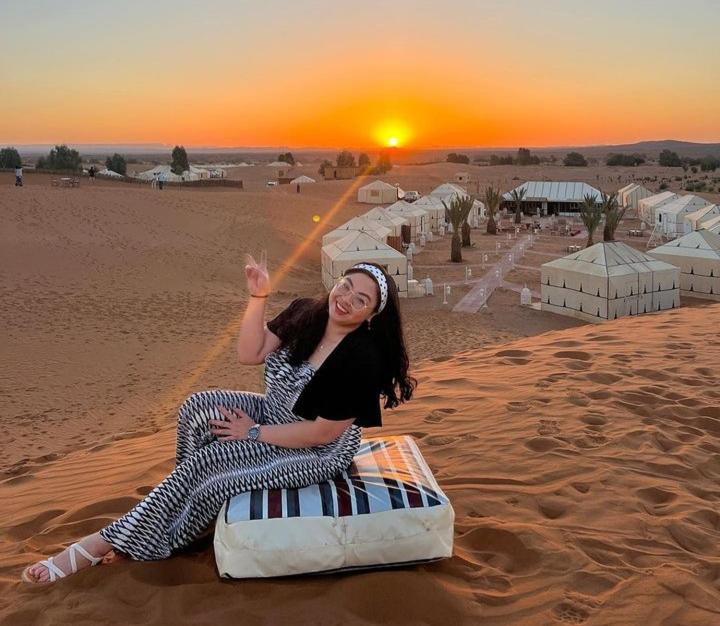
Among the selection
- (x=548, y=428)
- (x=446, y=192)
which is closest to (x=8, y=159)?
(x=446, y=192)

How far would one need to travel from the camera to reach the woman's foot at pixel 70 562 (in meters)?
3.08

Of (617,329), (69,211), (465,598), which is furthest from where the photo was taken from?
(69,211)

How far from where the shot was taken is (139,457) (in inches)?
218

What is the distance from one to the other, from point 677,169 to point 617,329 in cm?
8205

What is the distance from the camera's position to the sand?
2.90 meters

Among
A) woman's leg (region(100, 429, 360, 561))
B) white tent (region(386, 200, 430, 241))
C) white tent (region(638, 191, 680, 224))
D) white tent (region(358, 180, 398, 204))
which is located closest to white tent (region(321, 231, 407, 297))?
white tent (region(386, 200, 430, 241))

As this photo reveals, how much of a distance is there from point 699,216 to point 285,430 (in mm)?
30303

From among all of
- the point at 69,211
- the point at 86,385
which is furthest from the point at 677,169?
the point at 86,385

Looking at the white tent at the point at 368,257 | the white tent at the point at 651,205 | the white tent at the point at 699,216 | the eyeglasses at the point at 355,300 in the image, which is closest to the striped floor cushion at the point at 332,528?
the eyeglasses at the point at 355,300

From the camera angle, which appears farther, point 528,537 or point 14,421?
point 14,421

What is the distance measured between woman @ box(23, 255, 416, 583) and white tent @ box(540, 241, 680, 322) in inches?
553

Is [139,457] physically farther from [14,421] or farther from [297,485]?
[14,421]

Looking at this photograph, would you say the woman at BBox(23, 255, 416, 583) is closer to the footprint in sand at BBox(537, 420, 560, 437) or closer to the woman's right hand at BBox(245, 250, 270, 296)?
the woman's right hand at BBox(245, 250, 270, 296)

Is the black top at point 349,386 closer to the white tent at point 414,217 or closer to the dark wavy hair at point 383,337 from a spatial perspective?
the dark wavy hair at point 383,337
